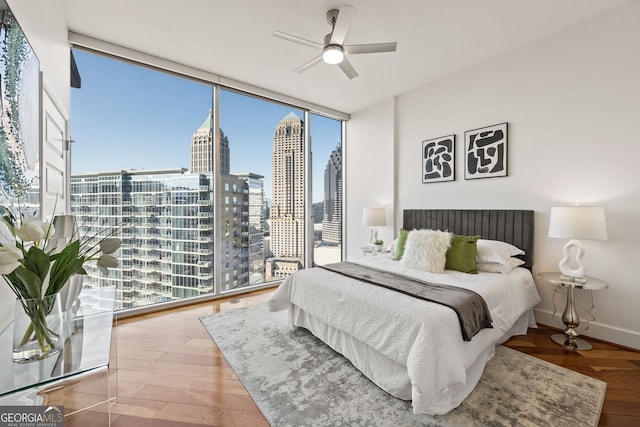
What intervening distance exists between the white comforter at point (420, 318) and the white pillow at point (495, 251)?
0.53ft

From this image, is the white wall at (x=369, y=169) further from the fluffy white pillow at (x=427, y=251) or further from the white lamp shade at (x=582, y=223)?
the white lamp shade at (x=582, y=223)

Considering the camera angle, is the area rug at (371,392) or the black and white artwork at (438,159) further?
the black and white artwork at (438,159)

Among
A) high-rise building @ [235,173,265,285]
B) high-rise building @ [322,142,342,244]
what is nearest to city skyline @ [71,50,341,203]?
high-rise building @ [235,173,265,285]

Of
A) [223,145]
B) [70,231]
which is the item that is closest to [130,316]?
[70,231]

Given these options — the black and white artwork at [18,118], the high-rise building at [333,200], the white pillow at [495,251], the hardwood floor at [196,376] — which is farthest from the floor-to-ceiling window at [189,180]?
the white pillow at [495,251]

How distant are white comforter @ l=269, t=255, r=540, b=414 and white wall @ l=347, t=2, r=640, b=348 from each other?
23.1 inches

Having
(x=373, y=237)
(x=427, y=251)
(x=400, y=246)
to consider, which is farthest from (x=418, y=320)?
(x=373, y=237)

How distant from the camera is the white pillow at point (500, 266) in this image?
8.61ft

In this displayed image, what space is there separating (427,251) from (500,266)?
2.23ft

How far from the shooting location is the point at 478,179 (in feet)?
10.9

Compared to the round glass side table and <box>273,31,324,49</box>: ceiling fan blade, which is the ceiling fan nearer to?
<box>273,31,324,49</box>: ceiling fan blade

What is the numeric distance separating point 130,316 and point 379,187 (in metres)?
3.77

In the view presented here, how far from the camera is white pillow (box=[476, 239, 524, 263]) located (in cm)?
266

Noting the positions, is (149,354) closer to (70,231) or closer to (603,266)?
(70,231)
